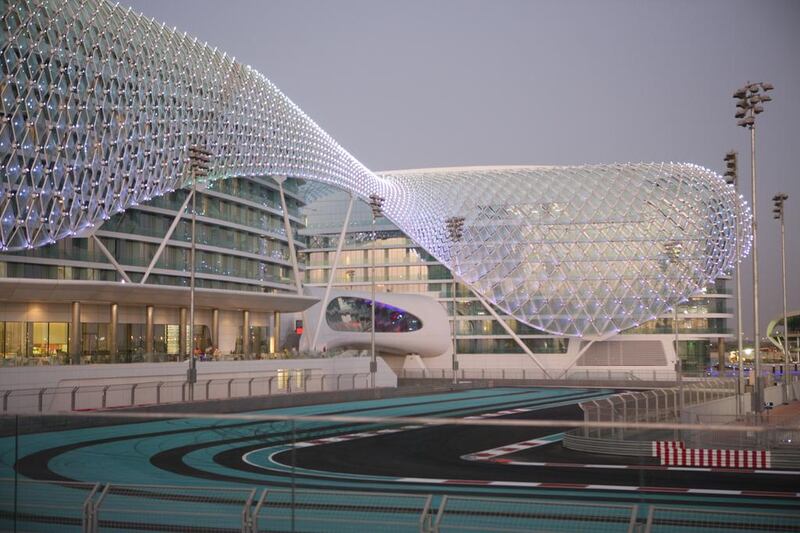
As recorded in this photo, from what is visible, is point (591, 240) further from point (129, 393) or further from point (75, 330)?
point (129, 393)

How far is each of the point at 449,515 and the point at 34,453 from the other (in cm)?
766

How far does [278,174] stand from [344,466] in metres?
53.3

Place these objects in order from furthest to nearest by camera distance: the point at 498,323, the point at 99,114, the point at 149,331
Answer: the point at 498,323 < the point at 149,331 < the point at 99,114

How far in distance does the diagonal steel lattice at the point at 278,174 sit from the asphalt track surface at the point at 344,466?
2778 centimetres

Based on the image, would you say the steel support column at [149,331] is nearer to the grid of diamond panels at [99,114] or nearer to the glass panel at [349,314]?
the grid of diamond panels at [99,114]

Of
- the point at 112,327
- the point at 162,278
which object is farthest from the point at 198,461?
the point at 162,278

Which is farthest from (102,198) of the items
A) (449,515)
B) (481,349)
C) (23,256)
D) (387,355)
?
(481,349)

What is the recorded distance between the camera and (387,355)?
103125 mm

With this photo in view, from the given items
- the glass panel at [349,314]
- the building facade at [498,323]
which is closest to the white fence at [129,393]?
the glass panel at [349,314]

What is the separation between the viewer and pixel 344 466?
2114 cm

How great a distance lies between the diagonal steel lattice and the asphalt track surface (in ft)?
91.2

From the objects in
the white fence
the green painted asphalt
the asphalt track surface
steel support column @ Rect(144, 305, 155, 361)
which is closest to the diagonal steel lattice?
steel support column @ Rect(144, 305, 155, 361)

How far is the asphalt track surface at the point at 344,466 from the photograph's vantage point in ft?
41.5

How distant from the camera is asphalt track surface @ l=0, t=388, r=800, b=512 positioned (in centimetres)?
1265
